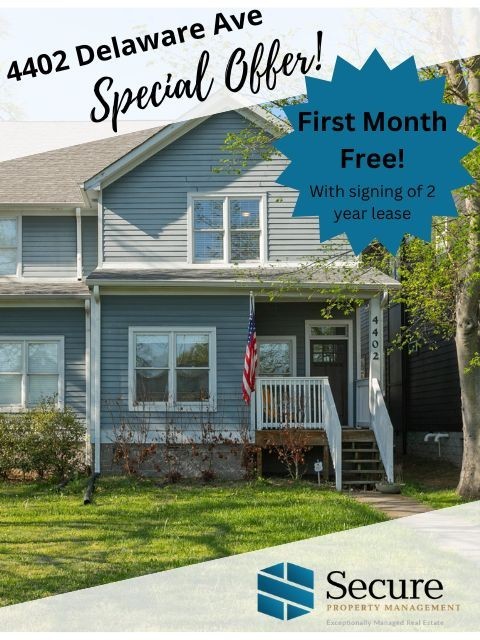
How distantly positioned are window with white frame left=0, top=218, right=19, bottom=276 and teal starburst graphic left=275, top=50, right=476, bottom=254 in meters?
10.5

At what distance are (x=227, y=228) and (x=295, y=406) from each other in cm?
389

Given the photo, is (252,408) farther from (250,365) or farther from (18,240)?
(18,240)

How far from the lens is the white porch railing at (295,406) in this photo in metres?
17.7

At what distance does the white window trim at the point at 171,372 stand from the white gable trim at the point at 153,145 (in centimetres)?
296

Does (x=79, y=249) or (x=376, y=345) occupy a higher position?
(x=79, y=249)

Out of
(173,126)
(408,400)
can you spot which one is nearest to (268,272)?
(173,126)

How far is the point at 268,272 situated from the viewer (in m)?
18.7

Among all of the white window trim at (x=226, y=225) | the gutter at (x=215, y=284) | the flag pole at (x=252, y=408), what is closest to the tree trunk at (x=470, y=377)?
the gutter at (x=215, y=284)

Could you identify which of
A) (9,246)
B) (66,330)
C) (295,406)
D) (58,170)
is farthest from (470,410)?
(58,170)

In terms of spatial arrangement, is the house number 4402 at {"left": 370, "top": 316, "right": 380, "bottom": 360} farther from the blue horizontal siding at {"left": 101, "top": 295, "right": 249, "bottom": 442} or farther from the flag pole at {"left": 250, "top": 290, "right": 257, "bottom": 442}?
the blue horizontal siding at {"left": 101, "top": 295, "right": 249, "bottom": 442}

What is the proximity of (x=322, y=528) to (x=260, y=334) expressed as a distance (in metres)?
8.59

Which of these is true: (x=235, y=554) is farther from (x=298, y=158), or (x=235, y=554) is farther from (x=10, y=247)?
(x=10, y=247)

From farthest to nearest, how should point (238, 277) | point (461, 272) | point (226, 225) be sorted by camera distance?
point (226, 225) < point (238, 277) < point (461, 272)

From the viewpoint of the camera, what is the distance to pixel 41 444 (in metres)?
17.7
